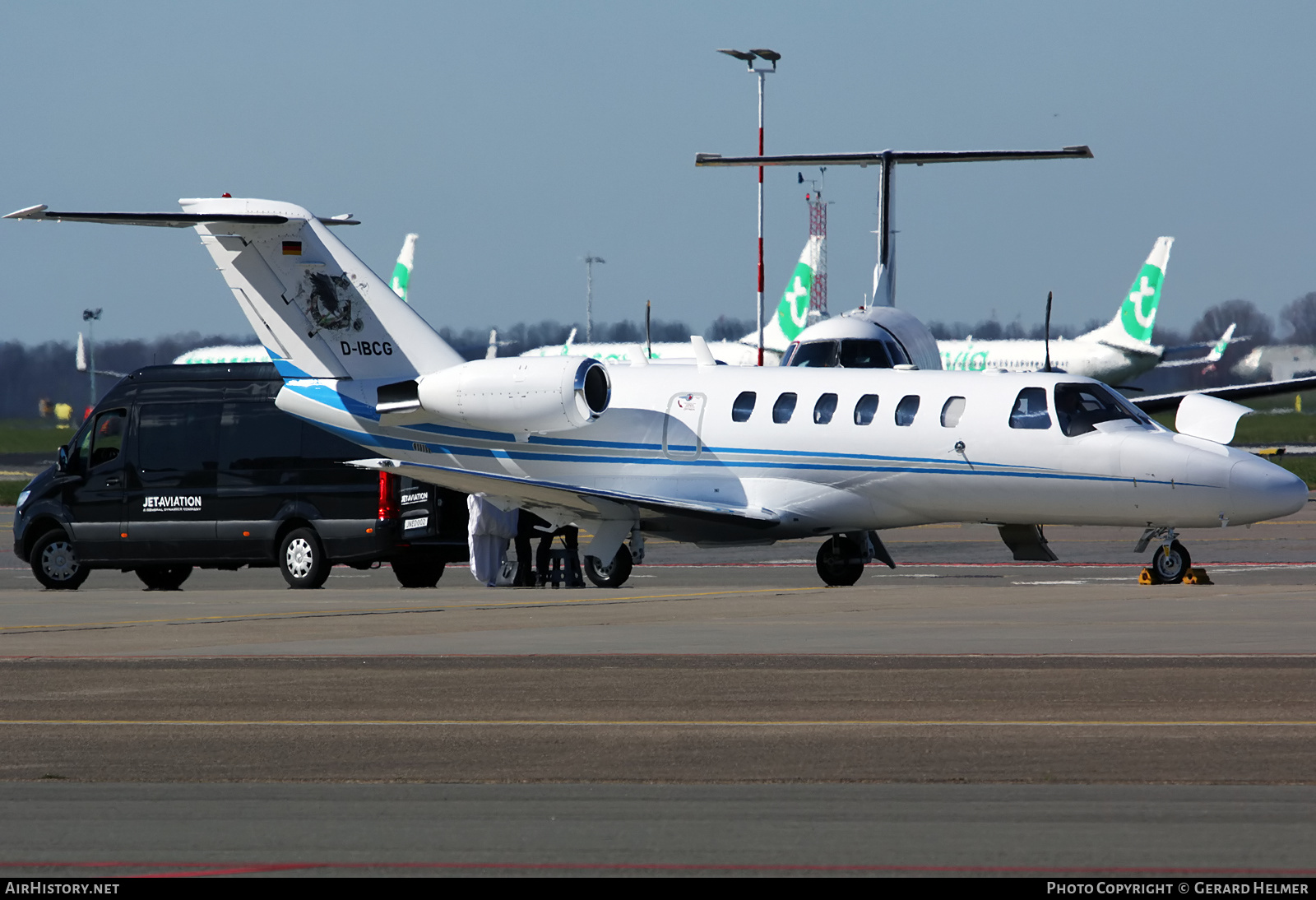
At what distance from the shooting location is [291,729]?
9.80m

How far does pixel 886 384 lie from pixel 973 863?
A: 49.5 ft

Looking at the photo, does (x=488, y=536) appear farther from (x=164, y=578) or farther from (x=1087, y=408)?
(x=1087, y=408)

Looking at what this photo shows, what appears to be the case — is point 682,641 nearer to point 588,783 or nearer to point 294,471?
point 588,783

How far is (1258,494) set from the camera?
64.1 feet

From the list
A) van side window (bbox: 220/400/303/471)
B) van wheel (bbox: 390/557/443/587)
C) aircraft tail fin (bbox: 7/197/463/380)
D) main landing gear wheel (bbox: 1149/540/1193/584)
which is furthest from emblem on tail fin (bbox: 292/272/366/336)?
main landing gear wheel (bbox: 1149/540/1193/584)

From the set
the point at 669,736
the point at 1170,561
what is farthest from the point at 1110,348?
the point at 669,736

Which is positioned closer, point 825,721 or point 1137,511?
point 825,721

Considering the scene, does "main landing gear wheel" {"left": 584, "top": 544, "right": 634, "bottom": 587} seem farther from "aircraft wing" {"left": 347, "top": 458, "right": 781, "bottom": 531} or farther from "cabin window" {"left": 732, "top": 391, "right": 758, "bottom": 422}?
"cabin window" {"left": 732, "top": 391, "right": 758, "bottom": 422}

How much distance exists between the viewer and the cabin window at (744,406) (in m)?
21.5

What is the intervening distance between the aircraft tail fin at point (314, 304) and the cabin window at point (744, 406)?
401 cm

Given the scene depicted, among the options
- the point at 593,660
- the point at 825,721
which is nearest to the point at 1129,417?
the point at 593,660

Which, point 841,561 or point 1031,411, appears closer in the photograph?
point 1031,411

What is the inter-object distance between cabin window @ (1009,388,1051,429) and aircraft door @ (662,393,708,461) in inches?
151

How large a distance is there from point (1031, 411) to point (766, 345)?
62389 millimetres
